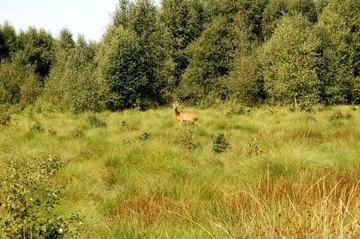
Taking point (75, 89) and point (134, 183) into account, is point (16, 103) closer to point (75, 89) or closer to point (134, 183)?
point (75, 89)

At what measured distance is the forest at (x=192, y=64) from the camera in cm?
2578

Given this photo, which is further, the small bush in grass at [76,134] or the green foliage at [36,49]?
the green foliage at [36,49]

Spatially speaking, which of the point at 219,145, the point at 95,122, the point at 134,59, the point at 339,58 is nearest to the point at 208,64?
the point at 134,59

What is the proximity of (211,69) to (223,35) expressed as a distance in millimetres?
3902

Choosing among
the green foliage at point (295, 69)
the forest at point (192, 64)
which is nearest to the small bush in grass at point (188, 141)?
the forest at point (192, 64)

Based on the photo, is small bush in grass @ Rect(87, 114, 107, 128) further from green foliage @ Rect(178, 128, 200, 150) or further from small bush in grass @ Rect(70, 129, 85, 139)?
green foliage @ Rect(178, 128, 200, 150)

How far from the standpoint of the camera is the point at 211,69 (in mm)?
34031

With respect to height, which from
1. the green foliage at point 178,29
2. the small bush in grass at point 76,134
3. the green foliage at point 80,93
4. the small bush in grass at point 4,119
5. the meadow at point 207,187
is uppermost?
the green foliage at point 178,29

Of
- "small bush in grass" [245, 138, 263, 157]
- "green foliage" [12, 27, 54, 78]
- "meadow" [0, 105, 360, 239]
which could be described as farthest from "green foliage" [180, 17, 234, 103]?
"small bush in grass" [245, 138, 263, 157]

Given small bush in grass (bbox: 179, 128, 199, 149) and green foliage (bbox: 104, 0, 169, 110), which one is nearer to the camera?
small bush in grass (bbox: 179, 128, 199, 149)

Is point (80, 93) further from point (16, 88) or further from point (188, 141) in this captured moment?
point (188, 141)

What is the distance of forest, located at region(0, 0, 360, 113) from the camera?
2578cm

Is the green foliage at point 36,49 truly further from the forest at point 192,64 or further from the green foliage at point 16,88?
the green foliage at point 16,88

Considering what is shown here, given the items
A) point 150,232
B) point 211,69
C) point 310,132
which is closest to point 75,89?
point 211,69
